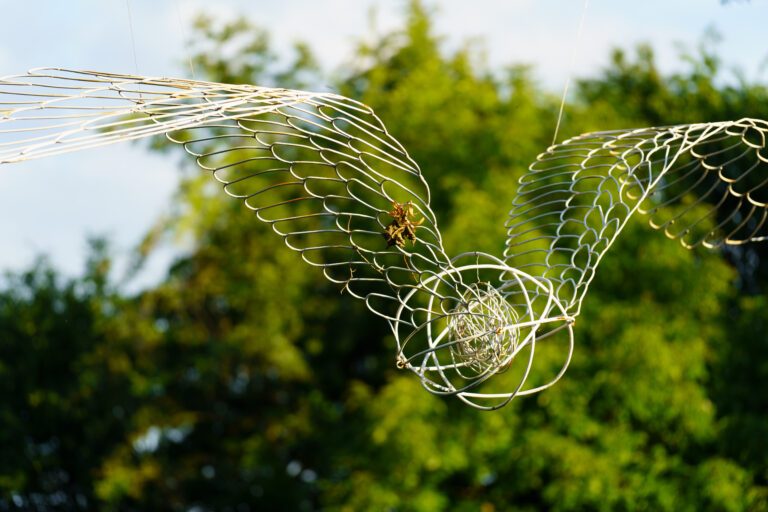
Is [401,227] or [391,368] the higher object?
[401,227]

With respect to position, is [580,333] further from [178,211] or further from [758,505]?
[178,211]

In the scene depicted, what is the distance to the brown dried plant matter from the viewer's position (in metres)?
4.62

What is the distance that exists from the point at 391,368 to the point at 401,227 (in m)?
13.4

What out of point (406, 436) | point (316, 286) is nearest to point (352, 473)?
point (406, 436)

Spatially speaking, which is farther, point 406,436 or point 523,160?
point 523,160

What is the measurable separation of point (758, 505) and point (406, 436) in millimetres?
4500

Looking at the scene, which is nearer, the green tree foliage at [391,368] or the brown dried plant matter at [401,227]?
the brown dried plant matter at [401,227]

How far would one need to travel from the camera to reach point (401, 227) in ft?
15.2

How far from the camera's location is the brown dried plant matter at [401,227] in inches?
182

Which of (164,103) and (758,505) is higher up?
(164,103)

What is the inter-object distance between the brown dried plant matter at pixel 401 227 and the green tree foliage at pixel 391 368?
34.9ft

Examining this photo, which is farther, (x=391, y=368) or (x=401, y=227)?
(x=391, y=368)

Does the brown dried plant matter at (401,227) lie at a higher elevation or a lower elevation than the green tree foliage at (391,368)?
higher

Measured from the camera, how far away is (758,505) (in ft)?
50.0
